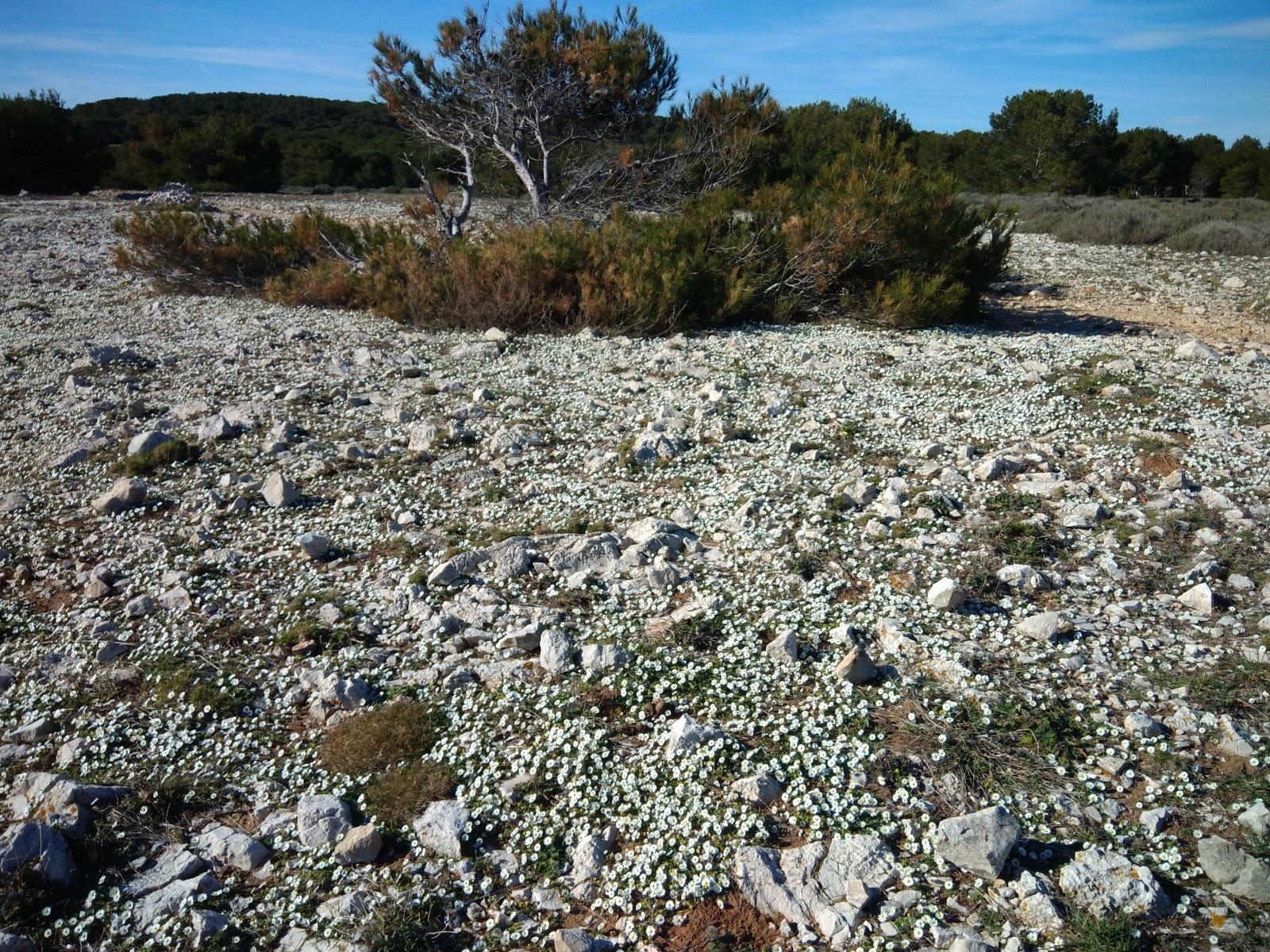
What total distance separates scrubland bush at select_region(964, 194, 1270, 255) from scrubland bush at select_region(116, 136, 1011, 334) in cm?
453

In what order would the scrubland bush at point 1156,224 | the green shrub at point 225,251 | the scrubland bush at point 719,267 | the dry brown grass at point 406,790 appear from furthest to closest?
the scrubland bush at point 1156,224 < the green shrub at point 225,251 < the scrubland bush at point 719,267 < the dry brown grass at point 406,790

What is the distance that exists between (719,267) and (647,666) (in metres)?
8.17

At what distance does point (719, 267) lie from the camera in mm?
11156

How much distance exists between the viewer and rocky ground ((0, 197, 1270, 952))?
9.53ft

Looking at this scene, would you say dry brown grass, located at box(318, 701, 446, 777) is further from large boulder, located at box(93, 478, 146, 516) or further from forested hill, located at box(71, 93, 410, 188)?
forested hill, located at box(71, 93, 410, 188)

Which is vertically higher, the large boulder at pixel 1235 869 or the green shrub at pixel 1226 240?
the green shrub at pixel 1226 240

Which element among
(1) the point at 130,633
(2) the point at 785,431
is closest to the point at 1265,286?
(2) the point at 785,431

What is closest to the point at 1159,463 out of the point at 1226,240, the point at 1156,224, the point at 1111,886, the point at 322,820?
the point at 1111,886

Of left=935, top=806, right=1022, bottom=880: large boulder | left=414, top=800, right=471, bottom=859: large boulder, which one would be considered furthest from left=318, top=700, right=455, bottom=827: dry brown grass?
left=935, top=806, right=1022, bottom=880: large boulder

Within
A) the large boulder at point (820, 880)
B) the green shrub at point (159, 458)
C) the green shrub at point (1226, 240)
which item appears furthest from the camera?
the green shrub at point (1226, 240)

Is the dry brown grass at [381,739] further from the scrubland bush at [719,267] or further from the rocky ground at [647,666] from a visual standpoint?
the scrubland bush at [719,267]

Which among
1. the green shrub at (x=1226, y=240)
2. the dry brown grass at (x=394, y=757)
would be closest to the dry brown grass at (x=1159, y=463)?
the dry brown grass at (x=394, y=757)

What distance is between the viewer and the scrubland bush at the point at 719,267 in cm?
1065

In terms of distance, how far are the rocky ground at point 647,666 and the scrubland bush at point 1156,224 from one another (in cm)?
1097
